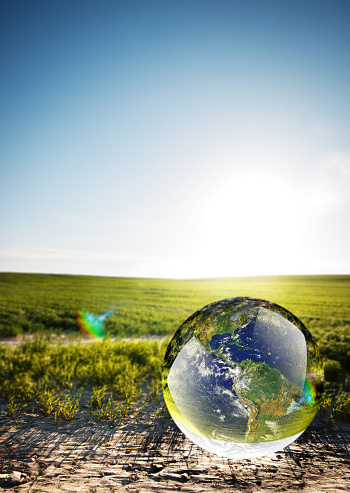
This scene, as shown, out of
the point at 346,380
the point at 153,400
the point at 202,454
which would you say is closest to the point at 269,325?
the point at 202,454

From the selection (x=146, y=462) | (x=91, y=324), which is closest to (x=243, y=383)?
(x=146, y=462)

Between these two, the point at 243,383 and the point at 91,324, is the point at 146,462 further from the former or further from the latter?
the point at 91,324

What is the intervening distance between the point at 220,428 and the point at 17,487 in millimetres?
2166

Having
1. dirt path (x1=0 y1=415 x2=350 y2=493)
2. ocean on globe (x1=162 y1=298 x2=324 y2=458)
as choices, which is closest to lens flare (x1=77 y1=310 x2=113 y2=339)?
dirt path (x1=0 y1=415 x2=350 y2=493)

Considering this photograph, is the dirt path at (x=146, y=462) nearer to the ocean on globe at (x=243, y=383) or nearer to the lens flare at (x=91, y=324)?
the ocean on globe at (x=243, y=383)

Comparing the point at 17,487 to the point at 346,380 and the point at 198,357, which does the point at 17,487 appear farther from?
the point at 346,380

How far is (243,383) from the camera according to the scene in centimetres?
297

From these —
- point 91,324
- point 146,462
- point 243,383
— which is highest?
point 243,383

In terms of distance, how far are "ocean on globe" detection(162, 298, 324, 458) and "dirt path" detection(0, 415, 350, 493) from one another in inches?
10.6

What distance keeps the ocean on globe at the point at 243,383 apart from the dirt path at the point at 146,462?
27cm

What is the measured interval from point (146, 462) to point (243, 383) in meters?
1.56

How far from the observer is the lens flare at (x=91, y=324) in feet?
42.9

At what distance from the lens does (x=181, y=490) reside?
2746 mm

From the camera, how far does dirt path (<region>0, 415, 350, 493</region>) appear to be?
2.83 metres
